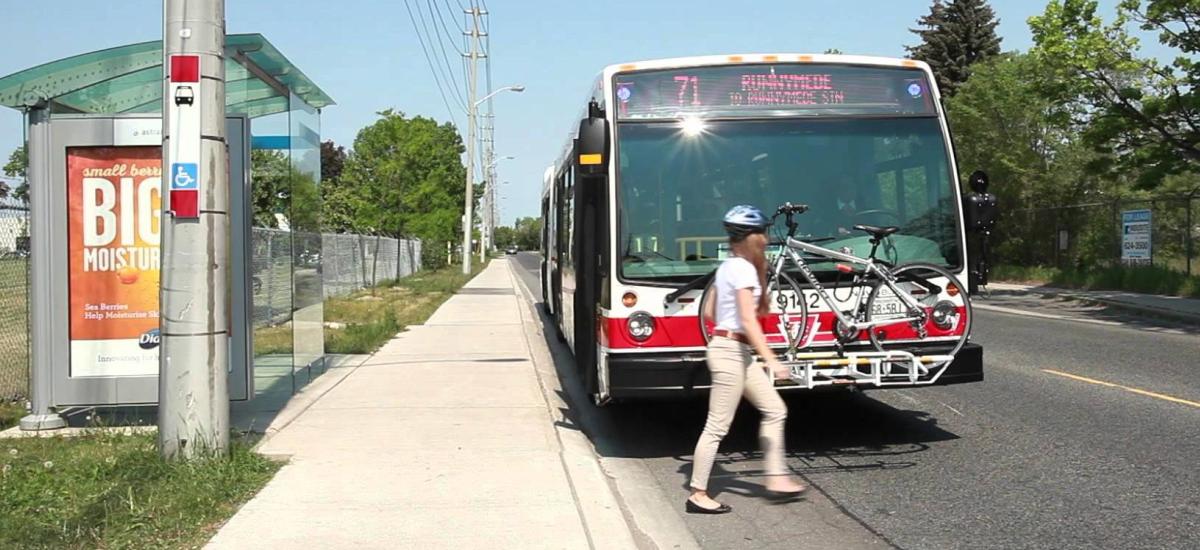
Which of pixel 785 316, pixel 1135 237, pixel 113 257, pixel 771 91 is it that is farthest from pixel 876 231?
pixel 1135 237

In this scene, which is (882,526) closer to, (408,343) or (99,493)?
(99,493)

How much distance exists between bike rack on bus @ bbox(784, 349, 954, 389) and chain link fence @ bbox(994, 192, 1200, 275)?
78.1 feet

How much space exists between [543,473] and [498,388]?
168 inches

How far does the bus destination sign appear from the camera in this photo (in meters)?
7.90

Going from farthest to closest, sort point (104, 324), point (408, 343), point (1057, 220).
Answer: point (1057, 220)
point (408, 343)
point (104, 324)

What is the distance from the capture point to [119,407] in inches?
387

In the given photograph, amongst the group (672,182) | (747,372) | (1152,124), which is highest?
(1152,124)

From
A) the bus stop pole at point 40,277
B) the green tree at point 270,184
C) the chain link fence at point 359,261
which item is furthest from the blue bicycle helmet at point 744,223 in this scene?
the chain link fence at point 359,261

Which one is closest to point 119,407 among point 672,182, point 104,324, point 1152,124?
point 104,324

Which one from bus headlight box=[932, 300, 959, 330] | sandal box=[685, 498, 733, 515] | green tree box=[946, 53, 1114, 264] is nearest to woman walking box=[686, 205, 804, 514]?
sandal box=[685, 498, 733, 515]

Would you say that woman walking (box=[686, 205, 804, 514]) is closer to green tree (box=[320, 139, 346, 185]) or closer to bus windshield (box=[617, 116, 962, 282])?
bus windshield (box=[617, 116, 962, 282])

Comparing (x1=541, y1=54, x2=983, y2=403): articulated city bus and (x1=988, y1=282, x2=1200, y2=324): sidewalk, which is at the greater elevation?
(x1=541, y1=54, x2=983, y2=403): articulated city bus

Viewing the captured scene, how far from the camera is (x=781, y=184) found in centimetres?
784

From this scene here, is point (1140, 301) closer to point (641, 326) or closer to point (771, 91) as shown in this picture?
point (771, 91)
